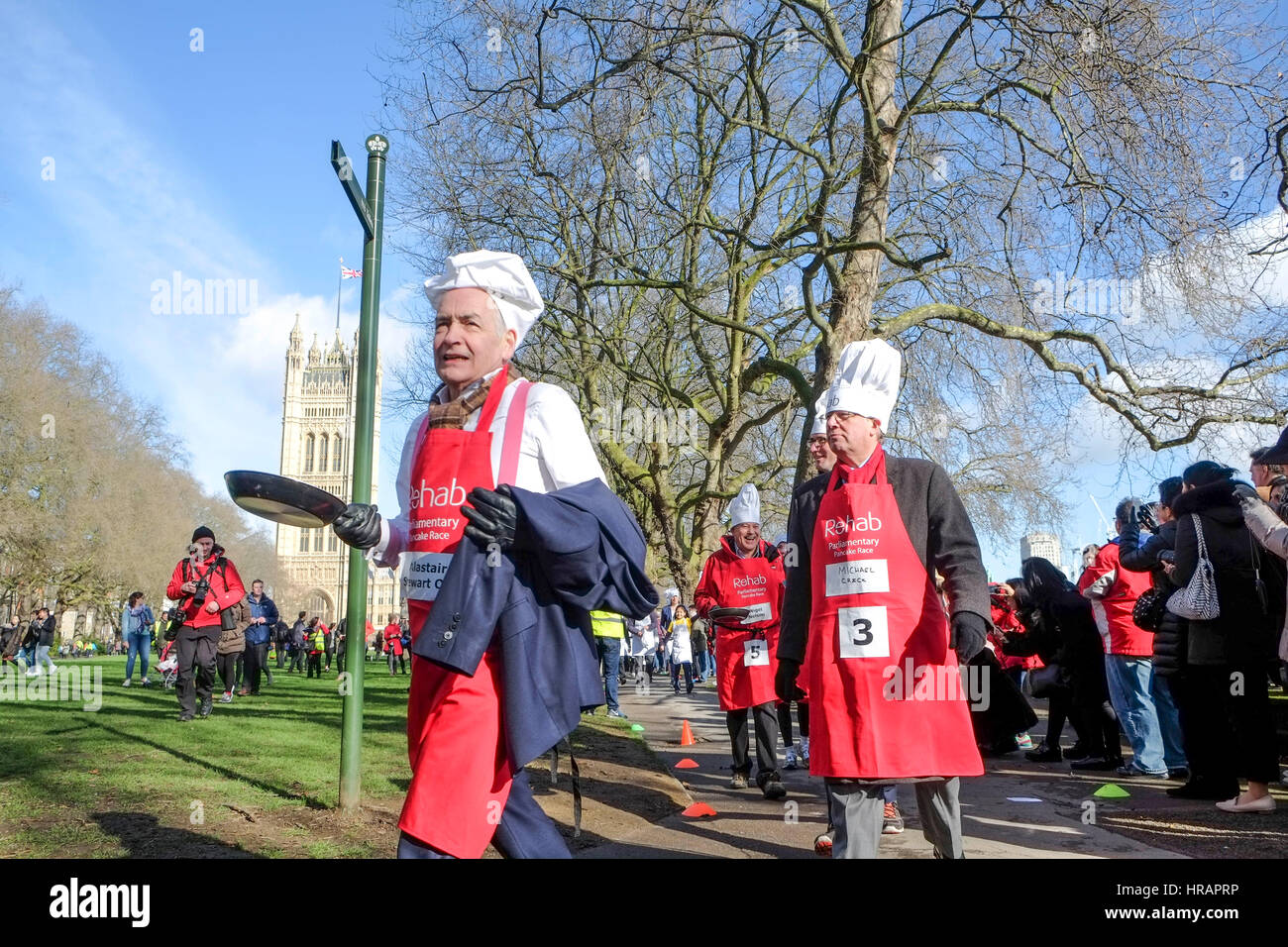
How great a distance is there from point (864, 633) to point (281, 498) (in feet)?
7.28

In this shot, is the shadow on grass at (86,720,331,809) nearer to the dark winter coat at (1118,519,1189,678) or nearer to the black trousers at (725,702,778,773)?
the black trousers at (725,702,778,773)

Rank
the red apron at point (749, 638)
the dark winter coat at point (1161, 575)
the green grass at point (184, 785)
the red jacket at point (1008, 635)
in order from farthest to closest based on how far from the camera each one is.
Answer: the red jacket at point (1008, 635) → the red apron at point (749, 638) → the dark winter coat at point (1161, 575) → the green grass at point (184, 785)

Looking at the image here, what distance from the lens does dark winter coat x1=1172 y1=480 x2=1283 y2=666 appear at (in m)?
6.57

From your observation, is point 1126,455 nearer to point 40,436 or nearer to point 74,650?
point 40,436

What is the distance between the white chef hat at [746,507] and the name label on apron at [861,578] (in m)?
4.17

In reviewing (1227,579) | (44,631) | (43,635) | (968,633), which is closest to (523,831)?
(968,633)

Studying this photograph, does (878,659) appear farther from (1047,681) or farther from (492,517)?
(1047,681)

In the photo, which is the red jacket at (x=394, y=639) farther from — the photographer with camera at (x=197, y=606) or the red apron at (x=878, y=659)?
the red apron at (x=878, y=659)

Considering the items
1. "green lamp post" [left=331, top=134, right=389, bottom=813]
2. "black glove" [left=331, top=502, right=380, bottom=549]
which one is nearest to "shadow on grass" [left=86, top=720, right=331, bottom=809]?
"green lamp post" [left=331, top=134, right=389, bottom=813]

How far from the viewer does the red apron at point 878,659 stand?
4.09 metres

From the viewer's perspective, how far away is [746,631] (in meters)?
8.03

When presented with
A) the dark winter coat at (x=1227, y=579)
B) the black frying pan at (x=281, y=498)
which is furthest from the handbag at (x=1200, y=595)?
the black frying pan at (x=281, y=498)

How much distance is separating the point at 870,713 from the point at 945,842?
0.70 m

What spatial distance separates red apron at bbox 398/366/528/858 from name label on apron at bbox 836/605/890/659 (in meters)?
1.70
